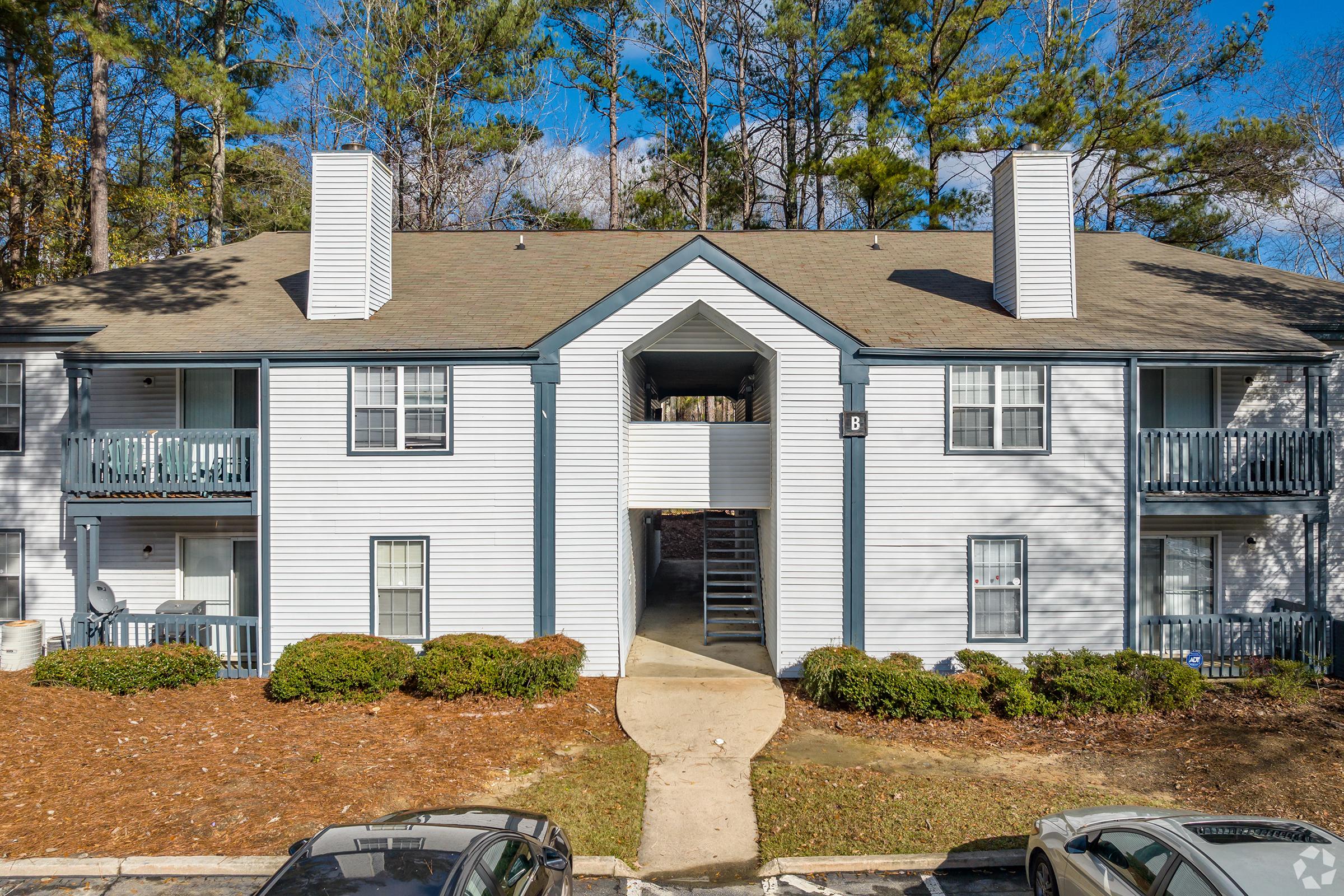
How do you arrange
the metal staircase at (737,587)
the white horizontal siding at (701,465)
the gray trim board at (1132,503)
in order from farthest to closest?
the metal staircase at (737,587), the white horizontal siding at (701,465), the gray trim board at (1132,503)

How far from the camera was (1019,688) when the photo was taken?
11680 millimetres

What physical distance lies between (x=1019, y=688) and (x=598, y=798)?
6.82m

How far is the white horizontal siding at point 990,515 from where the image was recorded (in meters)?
13.6

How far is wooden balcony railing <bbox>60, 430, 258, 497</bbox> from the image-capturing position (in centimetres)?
1348

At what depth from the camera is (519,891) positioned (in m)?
5.55

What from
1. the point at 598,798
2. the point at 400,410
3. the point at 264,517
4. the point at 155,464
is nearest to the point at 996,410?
the point at 598,798

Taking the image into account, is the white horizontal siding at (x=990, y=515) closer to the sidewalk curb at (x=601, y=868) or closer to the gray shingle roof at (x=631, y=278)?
the gray shingle roof at (x=631, y=278)

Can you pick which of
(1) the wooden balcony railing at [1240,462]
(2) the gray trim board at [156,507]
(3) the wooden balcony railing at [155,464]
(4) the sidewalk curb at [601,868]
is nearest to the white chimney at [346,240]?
(3) the wooden balcony railing at [155,464]

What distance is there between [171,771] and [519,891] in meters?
6.65

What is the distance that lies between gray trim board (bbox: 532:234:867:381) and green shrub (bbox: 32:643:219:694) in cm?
807

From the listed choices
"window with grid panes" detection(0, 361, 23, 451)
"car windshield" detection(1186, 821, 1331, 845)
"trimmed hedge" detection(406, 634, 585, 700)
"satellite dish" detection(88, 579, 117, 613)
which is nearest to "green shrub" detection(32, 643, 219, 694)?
"satellite dish" detection(88, 579, 117, 613)

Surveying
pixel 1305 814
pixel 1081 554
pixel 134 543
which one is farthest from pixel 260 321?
pixel 1305 814

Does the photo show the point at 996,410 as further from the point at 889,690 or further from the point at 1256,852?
the point at 1256,852

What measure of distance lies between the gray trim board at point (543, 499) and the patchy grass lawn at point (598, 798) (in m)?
3.37
